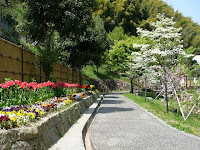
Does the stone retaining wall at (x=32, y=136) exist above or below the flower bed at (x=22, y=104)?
below

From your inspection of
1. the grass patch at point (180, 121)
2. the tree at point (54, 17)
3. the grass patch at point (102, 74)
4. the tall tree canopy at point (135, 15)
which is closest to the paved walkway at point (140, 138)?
the grass patch at point (180, 121)

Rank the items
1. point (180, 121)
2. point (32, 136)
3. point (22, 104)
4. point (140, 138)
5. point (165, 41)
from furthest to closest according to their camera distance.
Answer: point (165, 41), point (180, 121), point (22, 104), point (140, 138), point (32, 136)

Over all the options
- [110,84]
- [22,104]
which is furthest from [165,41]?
[110,84]

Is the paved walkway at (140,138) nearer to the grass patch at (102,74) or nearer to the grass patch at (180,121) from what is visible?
the grass patch at (180,121)

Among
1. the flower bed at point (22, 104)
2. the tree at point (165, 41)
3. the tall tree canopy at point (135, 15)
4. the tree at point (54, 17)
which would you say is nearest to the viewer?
the flower bed at point (22, 104)

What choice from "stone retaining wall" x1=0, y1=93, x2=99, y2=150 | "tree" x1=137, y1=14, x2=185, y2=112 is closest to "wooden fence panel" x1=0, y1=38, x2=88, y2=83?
"stone retaining wall" x1=0, y1=93, x2=99, y2=150

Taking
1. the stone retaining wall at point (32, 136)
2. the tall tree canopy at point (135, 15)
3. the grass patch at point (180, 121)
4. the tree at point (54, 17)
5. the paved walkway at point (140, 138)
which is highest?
the tall tree canopy at point (135, 15)

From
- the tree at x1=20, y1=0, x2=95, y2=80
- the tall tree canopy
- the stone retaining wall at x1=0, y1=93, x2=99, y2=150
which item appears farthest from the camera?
the tall tree canopy

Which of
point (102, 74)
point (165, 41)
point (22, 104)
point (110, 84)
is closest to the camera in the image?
point (22, 104)

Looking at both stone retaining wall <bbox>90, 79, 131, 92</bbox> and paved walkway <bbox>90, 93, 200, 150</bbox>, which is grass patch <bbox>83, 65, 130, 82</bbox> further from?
paved walkway <bbox>90, 93, 200, 150</bbox>

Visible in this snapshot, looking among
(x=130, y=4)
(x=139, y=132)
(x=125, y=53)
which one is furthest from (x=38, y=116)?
(x=130, y=4)

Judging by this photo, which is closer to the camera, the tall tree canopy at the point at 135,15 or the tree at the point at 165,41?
the tree at the point at 165,41

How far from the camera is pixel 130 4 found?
72.2 m

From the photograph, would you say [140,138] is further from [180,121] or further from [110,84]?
[110,84]
